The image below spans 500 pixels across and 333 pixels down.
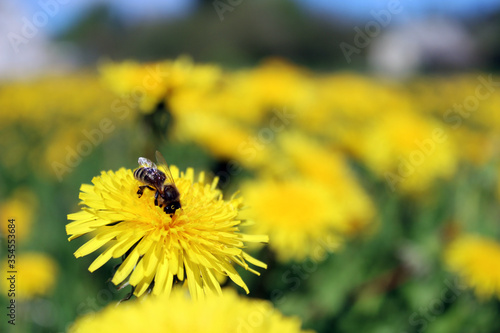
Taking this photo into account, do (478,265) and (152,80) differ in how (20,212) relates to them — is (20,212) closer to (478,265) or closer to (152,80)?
(152,80)

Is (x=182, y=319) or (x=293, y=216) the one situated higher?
(x=182, y=319)

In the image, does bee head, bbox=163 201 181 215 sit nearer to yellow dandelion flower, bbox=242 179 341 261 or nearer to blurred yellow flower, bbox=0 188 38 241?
yellow dandelion flower, bbox=242 179 341 261

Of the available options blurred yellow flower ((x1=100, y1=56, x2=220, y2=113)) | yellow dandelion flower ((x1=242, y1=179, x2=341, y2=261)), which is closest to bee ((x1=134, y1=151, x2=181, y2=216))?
blurred yellow flower ((x1=100, y1=56, x2=220, y2=113))

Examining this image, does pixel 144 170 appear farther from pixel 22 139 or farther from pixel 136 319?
pixel 22 139

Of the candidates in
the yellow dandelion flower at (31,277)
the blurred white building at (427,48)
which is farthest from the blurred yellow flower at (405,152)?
the blurred white building at (427,48)

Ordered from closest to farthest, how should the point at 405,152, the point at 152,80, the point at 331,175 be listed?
the point at 152,80 → the point at 331,175 → the point at 405,152

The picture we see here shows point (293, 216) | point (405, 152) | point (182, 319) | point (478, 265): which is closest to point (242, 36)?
point (405, 152)

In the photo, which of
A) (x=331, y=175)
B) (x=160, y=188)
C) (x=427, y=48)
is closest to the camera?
(x=160, y=188)
